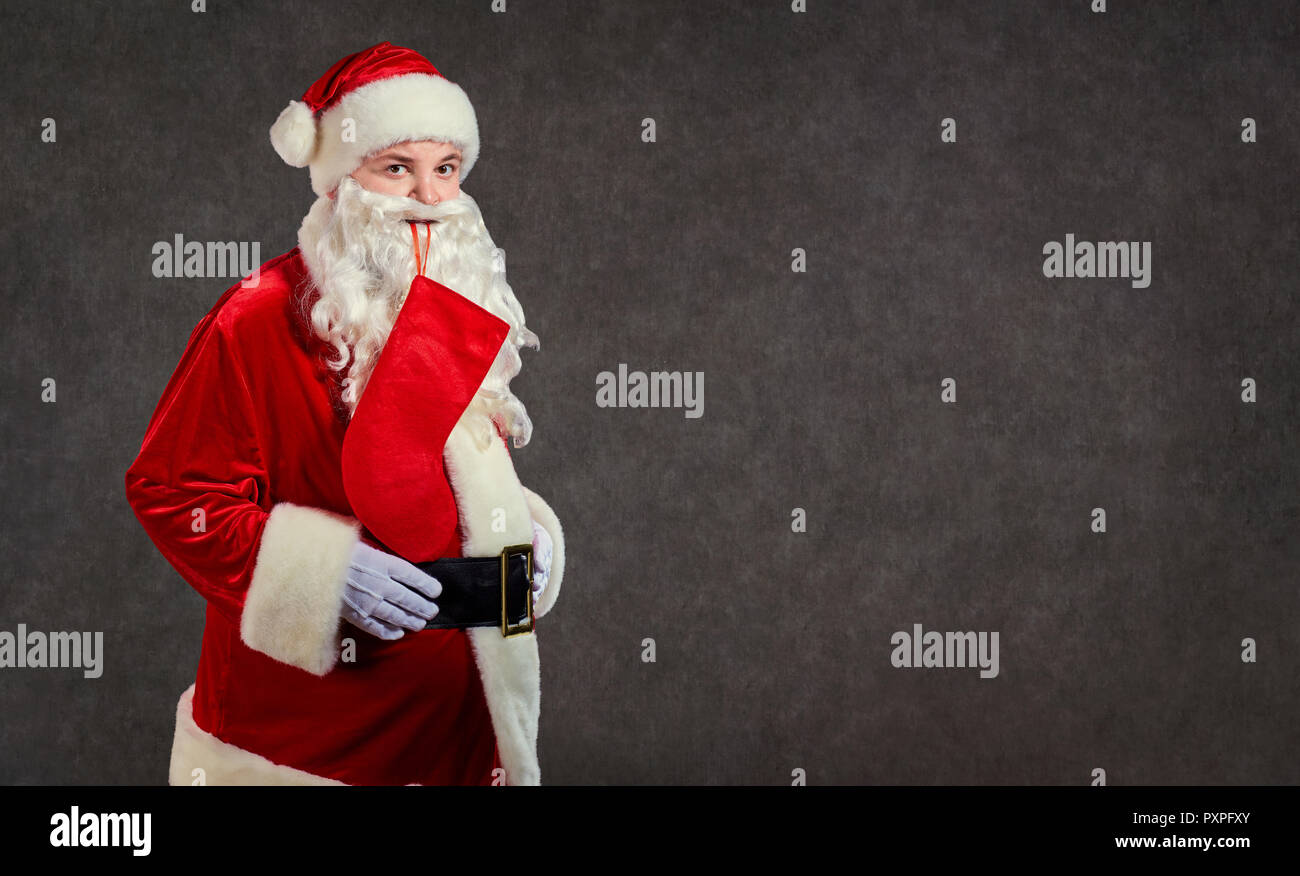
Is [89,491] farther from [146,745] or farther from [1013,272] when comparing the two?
[1013,272]

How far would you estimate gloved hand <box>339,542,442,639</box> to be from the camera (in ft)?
5.50

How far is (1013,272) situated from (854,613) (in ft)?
3.18

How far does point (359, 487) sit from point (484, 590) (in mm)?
266

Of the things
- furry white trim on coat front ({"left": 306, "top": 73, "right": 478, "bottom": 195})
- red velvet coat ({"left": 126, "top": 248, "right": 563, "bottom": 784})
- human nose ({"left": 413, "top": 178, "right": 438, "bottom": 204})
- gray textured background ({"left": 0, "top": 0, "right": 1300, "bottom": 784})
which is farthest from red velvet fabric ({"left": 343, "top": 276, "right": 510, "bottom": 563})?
gray textured background ({"left": 0, "top": 0, "right": 1300, "bottom": 784})

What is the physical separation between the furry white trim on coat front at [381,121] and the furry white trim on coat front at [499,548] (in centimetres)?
48

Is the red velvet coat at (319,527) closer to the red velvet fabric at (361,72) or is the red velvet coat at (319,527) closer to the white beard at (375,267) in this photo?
the white beard at (375,267)

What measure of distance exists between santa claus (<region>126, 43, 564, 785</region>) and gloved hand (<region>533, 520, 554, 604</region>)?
0.02 m

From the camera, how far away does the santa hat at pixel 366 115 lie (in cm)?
179

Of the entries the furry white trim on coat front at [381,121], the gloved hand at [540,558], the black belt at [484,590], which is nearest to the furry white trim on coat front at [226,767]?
the black belt at [484,590]

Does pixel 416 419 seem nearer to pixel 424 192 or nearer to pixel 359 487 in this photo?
pixel 359 487

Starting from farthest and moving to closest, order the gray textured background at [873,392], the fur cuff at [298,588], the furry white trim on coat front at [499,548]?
the gray textured background at [873,392] < the furry white trim on coat front at [499,548] < the fur cuff at [298,588]

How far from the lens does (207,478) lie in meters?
1.69
